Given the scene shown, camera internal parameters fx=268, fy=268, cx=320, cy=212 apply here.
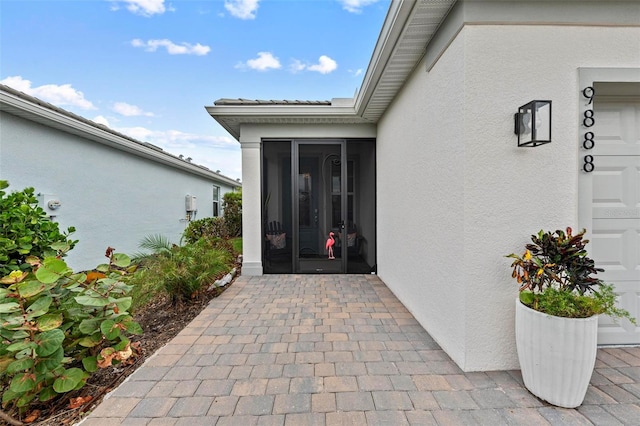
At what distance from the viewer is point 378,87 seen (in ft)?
12.1

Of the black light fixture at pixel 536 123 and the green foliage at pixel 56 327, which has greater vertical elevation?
the black light fixture at pixel 536 123

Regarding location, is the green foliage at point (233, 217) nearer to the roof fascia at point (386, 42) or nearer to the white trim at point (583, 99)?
the roof fascia at point (386, 42)

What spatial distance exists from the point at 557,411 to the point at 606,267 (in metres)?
1.50

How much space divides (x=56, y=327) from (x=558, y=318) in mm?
3237

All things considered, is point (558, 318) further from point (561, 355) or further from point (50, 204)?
point (50, 204)

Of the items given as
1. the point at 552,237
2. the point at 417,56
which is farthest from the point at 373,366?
the point at 417,56

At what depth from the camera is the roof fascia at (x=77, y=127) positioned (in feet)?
13.5

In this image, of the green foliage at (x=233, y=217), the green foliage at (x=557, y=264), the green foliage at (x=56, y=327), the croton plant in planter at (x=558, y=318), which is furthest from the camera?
the green foliage at (x=233, y=217)

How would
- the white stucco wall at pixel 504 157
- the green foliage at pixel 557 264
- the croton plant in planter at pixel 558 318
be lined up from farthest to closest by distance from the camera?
A: the white stucco wall at pixel 504 157 → the green foliage at pixel 557 264 → the croton plant in planter at pixel 558 318

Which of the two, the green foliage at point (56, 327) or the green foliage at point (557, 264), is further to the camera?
the green foliage at point (557, 264)

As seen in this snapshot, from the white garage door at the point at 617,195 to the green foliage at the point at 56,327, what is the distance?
4.05 meters

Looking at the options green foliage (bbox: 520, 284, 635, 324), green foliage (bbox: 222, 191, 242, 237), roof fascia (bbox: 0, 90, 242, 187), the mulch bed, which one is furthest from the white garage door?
green foliage (bbox: 222, 191, 242, 237)

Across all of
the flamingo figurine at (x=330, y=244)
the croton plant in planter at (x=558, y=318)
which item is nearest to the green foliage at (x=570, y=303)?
the croton plant in planter at (x=558, y=318)

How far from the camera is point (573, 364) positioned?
1.73 metres
